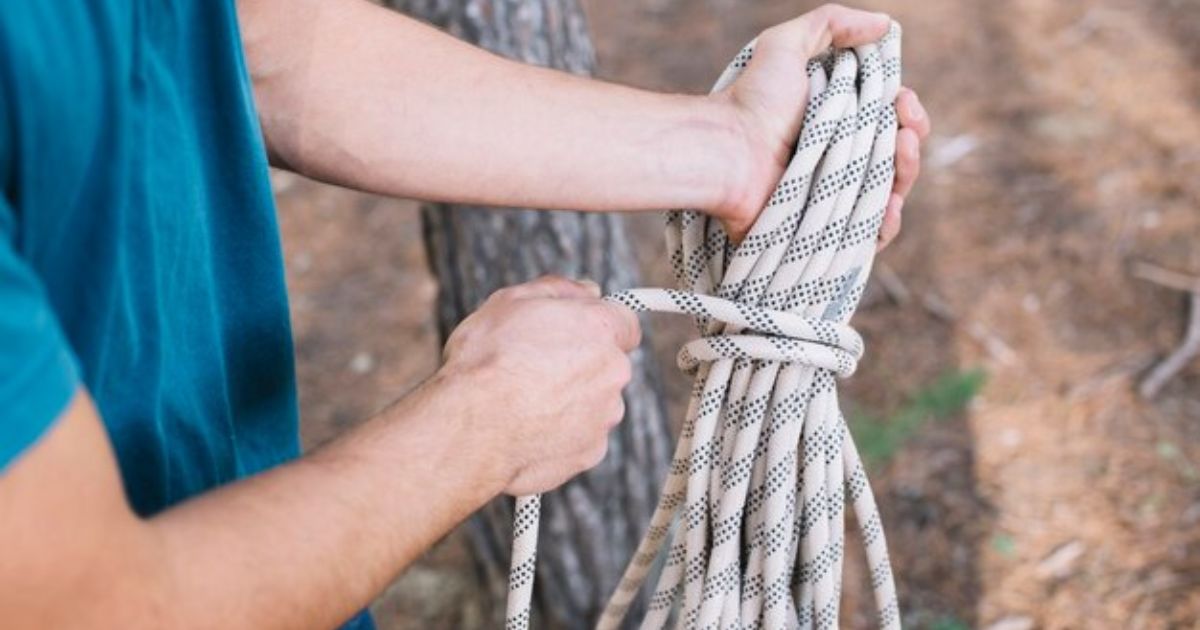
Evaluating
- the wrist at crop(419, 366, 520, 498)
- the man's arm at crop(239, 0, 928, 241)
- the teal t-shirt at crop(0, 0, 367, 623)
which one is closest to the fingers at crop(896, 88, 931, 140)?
the man's arm at crop(239, 0, 928, 241)

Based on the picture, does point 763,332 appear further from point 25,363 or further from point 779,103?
point 25,363

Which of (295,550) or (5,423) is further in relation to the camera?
(295,550)

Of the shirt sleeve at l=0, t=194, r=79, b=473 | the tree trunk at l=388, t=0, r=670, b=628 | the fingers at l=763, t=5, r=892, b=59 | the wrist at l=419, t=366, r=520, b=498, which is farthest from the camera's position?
the tree trunk at l=388, t=0, r=670, b=628

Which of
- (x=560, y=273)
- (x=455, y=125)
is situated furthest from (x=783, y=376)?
(x=560, y=273)

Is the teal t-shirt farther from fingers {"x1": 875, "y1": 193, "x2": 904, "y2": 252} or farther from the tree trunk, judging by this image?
the tree trunk

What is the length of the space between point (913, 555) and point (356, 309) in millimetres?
1556

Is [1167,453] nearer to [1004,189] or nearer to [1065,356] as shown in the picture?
[1065,356]

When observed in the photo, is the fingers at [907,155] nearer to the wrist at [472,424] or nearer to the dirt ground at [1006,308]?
the wrist at [472,424]

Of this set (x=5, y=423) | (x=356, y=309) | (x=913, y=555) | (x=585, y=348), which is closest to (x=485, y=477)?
(x=585, y=348)

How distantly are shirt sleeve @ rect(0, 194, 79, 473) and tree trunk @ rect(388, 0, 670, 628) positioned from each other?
1.25 meters

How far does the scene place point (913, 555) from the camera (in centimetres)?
253

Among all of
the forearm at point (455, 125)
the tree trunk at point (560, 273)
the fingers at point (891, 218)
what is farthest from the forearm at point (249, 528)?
the tree trunk at point (560, 273)

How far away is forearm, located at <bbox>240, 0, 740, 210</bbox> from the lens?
136cm

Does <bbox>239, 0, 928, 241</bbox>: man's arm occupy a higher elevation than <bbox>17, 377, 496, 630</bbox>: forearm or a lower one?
higher
